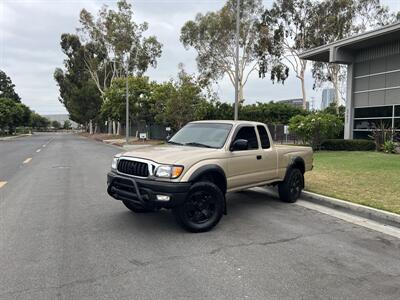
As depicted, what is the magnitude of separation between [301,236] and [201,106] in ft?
90.0

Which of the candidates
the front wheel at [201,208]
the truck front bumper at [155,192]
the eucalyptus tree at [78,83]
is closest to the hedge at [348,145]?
the front wheel at [201,208]

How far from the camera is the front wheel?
6156mm

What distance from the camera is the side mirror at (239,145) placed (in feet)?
22.9

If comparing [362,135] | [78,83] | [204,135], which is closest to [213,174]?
[204,135]

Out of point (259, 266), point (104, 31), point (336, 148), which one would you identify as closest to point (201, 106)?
point (336, 148)

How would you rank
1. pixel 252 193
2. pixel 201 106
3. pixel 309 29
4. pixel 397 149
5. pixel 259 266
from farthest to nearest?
pixel 309 29 → pixel 201 106 → pixel 397 149 → pixel 252 193 → pixel 259 266

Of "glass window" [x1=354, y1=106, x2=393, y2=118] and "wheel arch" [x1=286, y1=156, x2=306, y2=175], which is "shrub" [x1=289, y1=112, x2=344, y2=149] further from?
"wheel arch" [x1=286, y1=156, x2=306, y2=175]

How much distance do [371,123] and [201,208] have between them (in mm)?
21493

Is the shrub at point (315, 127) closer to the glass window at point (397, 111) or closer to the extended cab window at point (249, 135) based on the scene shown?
the glass window at point (397, 111)

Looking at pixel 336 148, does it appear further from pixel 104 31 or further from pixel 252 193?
pixel 104 31

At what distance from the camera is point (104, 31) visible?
4919 cm

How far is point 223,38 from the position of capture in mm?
45156

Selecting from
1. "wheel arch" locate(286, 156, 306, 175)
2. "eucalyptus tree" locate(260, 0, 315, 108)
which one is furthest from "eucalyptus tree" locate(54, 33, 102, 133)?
"wheel arch" locate(286, 156, 306, 175)

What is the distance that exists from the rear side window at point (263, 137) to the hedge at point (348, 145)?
620 inches
